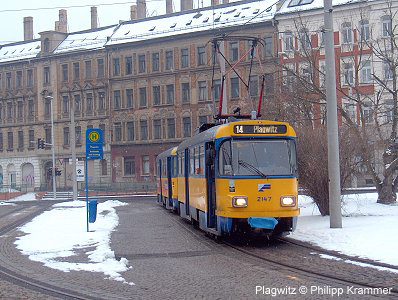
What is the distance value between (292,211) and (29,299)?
7.31m

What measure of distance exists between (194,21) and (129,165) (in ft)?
54.3

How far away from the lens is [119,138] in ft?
219

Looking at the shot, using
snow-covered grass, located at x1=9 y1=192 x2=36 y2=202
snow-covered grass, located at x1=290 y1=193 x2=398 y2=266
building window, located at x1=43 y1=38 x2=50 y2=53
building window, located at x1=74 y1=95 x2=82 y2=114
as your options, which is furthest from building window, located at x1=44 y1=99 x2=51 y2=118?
snow-covered grass, located at x1=290 y1=193 x2=398 y2=266

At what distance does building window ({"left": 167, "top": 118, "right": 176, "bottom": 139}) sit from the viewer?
64206mm

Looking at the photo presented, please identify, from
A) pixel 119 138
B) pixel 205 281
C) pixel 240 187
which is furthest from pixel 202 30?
pixel 205 281

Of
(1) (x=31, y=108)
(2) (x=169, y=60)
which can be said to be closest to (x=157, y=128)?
(2) (x=169, y=60)

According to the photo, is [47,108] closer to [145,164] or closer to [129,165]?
[129,165]

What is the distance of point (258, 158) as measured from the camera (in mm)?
14992

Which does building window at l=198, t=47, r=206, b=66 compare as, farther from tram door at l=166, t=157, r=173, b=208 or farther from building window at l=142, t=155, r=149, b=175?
tram door at l=166, t=157, r=173, b=208

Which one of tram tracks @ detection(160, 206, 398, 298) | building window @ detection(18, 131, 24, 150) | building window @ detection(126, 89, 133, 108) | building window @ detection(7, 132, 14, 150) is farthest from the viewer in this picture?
building window @ detection(7, 132, 14, 150)

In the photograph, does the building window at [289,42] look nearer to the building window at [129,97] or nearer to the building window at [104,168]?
the building window at [129,97]

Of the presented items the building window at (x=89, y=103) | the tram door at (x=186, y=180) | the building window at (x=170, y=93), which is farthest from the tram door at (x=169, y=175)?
the building window at (x=89, y=103)

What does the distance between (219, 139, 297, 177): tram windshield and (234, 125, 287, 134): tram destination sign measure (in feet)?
0.72

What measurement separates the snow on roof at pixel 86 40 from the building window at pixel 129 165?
12.9 metres
